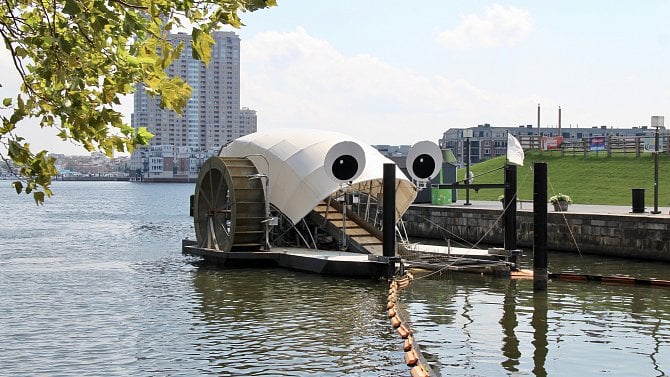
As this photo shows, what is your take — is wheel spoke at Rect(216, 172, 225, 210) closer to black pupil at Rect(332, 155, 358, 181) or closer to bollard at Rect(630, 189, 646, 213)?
black pupil at Rect(332, 155, 358, 181)

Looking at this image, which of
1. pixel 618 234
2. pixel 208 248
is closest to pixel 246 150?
pixel 208 248

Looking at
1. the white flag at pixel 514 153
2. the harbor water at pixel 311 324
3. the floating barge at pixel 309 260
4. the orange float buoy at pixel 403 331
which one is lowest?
the harbor water at pixel 311 324

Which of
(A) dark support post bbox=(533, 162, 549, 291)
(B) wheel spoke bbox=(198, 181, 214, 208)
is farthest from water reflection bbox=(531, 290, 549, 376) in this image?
(B) wheel spoke bbox=(198, 181, 214, 208)

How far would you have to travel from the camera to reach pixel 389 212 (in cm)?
2505

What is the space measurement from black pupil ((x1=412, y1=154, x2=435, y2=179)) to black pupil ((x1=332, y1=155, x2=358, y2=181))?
255cm

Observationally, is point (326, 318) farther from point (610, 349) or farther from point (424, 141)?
point (424, 141)

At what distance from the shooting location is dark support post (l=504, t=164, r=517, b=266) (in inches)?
1072

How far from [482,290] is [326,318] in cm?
623

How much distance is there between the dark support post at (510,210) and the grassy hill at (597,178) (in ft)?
61.6

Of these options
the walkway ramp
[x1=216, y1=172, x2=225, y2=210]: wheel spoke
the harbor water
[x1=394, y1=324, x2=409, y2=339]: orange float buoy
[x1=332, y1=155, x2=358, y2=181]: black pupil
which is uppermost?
[x1=332, y1=155, x2=358, y2=181]: black pupil

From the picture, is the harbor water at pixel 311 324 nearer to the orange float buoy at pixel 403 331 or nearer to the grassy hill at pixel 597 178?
the orange float buoy at pixel 403 331

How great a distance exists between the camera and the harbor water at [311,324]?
16.2m

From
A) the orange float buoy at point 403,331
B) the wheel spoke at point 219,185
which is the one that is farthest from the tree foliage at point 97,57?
the wheel spoke at point 219,185

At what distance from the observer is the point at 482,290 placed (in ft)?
83.1
